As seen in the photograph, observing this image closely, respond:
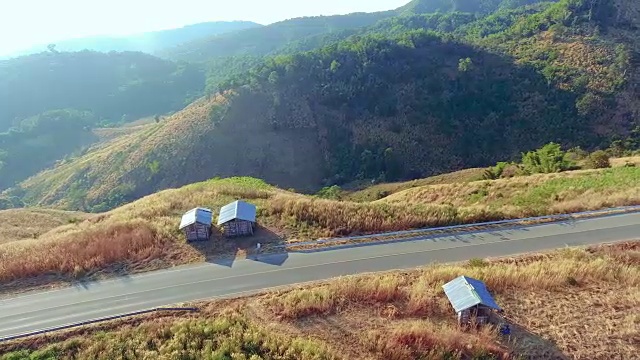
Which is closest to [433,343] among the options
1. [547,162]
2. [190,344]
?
[190,344]

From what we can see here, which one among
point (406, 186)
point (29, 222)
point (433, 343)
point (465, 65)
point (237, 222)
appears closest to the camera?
point (433, 343)

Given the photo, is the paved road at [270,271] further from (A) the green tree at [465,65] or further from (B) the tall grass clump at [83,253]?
(A) the green tree at [465,65]

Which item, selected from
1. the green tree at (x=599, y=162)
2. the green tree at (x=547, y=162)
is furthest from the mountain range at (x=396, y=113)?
the green tree at (x=599, y=162)

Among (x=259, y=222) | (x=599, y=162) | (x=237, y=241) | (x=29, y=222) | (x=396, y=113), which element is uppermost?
(x=259, y=222)

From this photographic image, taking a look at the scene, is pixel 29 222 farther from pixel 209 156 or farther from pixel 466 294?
pixel 466 294

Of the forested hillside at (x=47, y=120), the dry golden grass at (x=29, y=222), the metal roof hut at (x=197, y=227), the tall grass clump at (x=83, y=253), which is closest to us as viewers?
the tall grass clump at (x=83, y=253)

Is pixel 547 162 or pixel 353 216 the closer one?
pixel 353 216

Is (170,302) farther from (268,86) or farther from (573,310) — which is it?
(268,86)
